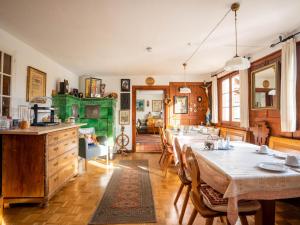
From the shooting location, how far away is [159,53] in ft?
13.2

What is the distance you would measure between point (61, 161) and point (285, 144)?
3.59m

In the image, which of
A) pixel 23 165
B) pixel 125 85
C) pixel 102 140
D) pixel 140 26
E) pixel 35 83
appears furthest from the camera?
pixel 125 85

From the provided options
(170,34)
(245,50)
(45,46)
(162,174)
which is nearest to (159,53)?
(170,34)

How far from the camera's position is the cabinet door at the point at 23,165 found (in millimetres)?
2477

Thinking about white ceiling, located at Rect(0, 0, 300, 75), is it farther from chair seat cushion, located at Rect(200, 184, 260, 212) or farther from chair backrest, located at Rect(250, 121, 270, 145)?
chair seat cushion, located at Rect(200, 184, 260, 212)

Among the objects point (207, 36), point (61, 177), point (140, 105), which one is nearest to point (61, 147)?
point (61, 177)

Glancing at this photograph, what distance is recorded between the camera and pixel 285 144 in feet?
10.00

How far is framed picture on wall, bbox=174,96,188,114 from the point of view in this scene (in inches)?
247

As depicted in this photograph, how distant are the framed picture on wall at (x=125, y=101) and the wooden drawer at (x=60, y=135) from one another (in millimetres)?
2615

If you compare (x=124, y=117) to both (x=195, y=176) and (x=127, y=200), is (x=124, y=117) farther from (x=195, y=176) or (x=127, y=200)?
(x=195, y=176)

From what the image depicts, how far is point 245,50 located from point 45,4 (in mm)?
3647

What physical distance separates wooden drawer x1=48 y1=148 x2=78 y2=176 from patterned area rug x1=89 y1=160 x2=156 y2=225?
2.67ft

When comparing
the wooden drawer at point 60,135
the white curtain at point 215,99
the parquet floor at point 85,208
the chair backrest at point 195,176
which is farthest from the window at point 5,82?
the white curtain at point 215,99

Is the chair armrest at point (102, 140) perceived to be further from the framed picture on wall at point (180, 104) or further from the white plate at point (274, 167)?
the white plate at point (274, 167)
